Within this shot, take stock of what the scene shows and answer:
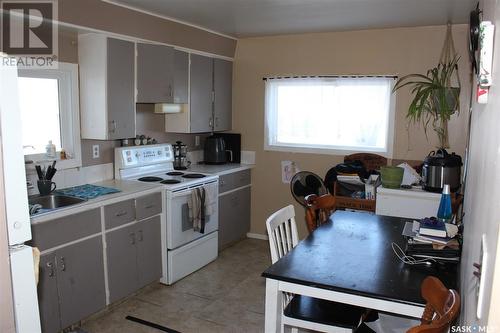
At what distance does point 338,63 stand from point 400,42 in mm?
640

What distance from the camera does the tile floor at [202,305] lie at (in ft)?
9.84

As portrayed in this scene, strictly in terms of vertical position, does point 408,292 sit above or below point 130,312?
above

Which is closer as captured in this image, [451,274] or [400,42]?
[451,274]

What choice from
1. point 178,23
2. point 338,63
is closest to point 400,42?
point 338,63

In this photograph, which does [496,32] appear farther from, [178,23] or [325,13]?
[178,23]

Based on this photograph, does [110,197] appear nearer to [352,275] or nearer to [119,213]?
[119,213]

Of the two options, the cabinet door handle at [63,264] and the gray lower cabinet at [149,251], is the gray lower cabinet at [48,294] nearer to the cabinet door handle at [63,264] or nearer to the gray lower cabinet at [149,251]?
the cabinet door handle at [63,264]

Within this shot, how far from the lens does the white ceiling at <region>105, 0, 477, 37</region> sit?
124 inches

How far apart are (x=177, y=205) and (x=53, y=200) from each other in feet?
3.26

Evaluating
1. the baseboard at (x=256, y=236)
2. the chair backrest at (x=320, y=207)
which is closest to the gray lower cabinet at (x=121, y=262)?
the chair backrest at (x=320, y=207)

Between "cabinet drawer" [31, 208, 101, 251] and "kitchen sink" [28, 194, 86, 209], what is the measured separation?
0.49 feet

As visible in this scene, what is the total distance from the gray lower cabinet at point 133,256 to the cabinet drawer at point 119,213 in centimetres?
6

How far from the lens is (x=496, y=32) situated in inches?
50.2

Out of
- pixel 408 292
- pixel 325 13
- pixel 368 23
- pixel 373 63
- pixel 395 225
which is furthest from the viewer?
pixel 373 63
